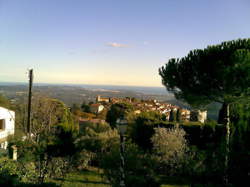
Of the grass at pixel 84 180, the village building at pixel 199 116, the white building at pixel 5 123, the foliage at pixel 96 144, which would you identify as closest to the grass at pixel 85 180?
the grass at pixel 84 180

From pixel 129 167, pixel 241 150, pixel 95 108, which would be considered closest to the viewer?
pixel 241 150

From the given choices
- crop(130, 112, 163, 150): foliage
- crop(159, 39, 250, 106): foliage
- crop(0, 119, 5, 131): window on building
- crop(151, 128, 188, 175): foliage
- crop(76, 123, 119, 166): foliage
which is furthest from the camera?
crop(0, 119, 5, 131): window on building

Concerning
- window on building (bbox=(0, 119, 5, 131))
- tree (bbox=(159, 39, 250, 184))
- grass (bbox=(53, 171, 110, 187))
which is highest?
tree (bbox=(159, 39, 250, 184))

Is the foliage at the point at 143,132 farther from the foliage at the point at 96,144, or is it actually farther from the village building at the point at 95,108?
the village building at the point at 95,108

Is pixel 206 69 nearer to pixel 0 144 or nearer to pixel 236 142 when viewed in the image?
pixel 236 142

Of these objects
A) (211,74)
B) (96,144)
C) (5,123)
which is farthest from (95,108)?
(211,74)

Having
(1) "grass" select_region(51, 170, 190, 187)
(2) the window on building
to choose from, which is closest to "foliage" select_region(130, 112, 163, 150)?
(1) "grass" select_region(51, 170, 190, 187)

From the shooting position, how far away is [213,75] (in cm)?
631

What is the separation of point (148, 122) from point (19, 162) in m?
9.16

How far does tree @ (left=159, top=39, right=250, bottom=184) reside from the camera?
5.75 metres

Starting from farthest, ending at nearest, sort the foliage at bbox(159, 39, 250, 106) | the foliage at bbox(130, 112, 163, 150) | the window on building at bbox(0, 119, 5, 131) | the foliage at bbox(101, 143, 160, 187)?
1. the window on building at bbox(0, 119, 5, 131)
2. the foliage at bbox(130, 112, 163, 150)
3. the foliage at bbox(101, 143, 160, 187)
4. the foliage at bbox(159, 39, 250, 106)

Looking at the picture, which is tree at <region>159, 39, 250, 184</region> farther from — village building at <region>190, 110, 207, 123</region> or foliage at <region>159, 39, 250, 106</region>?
village building at <region>190, 110, 207, 123</region>

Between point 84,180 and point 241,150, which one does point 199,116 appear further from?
point 84,180

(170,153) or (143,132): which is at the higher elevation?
(170,153)
